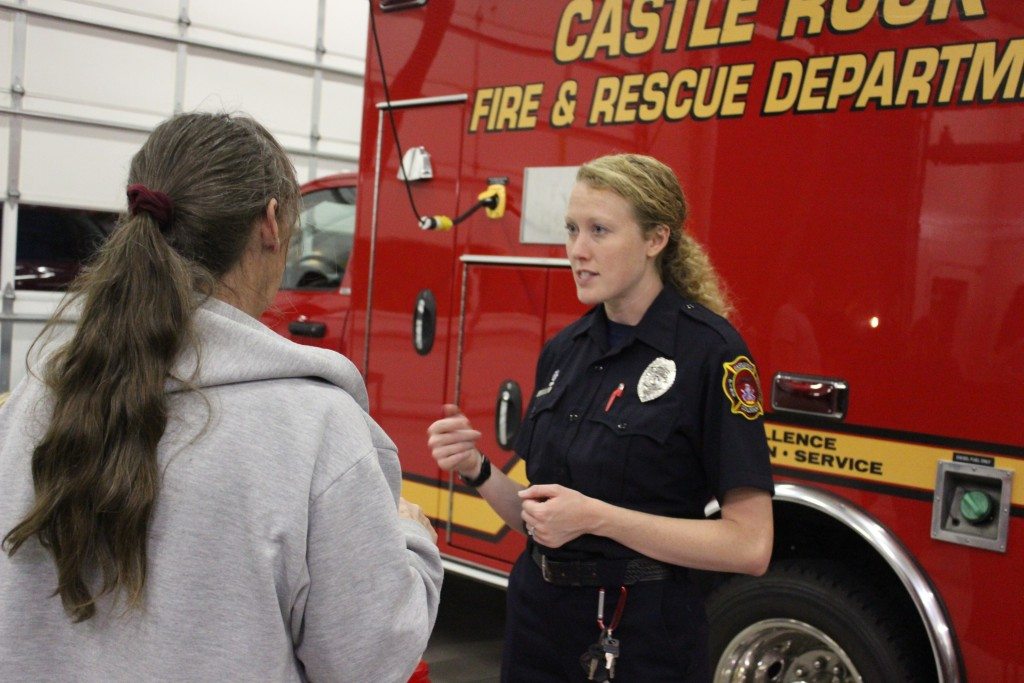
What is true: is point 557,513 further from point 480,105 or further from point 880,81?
point 480,105

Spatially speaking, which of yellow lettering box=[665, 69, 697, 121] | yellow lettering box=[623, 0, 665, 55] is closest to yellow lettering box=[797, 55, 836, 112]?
yellow lettering box=[665, 69, 697, 121]

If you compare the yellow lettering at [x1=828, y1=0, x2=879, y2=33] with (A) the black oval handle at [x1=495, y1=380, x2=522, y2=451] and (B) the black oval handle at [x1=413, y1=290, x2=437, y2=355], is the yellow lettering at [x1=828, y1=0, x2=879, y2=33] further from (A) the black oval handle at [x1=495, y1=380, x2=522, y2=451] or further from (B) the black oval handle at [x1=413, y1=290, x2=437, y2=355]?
(B) the black oval handle at [x1=413, y1=290, x2=437, y2=355]

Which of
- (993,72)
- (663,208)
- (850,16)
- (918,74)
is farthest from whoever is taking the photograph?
(850,16)

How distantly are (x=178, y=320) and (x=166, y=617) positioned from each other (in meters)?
0.33

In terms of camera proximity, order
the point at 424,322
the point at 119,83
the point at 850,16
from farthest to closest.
A: the point at 119,83 → the point at 424,322 → the point at 850,16

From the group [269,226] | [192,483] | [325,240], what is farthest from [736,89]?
[325,240]

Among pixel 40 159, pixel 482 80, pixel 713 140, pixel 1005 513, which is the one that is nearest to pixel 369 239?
pixel 482 80

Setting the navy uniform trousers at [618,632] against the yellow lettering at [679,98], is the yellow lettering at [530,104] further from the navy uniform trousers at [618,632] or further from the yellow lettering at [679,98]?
the navy uniform trousers at [618,632]

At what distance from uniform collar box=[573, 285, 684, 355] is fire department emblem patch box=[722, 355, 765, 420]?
12 cm

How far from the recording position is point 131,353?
1.22m

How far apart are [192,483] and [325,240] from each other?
184 inches

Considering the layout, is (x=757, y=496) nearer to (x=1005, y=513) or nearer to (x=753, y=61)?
(x=1005, y=513)

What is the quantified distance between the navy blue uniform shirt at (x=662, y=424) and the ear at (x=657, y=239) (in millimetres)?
86

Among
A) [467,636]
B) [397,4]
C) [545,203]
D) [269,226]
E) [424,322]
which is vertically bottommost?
[467,636]
